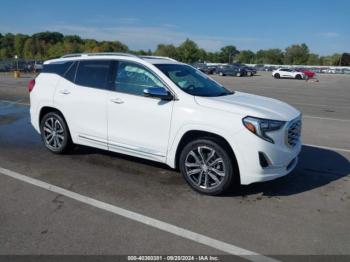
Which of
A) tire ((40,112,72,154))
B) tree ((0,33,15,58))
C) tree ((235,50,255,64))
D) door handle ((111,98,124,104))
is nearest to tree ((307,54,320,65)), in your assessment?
tree ((235,50,255,64))

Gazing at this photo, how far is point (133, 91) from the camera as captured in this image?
556 cm

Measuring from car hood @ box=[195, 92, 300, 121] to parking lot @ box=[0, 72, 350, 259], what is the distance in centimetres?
106

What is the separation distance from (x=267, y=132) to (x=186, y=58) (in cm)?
11878

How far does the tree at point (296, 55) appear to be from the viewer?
144m

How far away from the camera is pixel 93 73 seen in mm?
6133

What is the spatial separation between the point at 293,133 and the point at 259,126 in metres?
0.72

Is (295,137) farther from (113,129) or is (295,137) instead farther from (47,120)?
(47,120)

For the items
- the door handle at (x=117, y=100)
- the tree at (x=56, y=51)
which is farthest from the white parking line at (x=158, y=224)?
the tree at (x=56, y=51)

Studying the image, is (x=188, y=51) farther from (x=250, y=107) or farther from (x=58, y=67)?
(x=250, y=107)

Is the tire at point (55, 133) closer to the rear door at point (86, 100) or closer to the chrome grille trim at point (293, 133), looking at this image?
the rear door at point (86, 100)

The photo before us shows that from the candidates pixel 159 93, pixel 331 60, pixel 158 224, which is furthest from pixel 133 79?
pixel 331 60

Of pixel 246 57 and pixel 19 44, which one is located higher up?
pixel 19 44

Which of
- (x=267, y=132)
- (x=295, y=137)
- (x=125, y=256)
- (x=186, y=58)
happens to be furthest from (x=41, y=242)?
(x=186, y=58)

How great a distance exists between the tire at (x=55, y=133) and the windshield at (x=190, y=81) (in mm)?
2126
